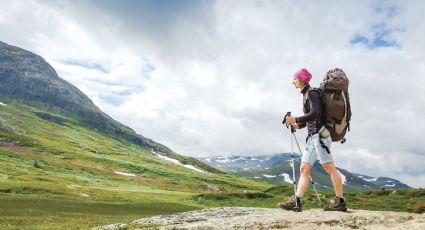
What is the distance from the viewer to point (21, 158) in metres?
156

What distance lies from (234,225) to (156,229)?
3.40 meters

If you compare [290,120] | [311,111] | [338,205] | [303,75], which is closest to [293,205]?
[338,205]

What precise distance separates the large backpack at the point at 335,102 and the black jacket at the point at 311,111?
25 centimetres

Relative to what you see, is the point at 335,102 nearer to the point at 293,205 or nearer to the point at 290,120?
the point at 290,120

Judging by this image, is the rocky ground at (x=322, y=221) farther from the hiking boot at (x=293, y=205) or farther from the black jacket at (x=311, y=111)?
the black jacket at (x=311, y=111)

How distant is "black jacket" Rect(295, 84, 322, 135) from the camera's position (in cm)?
1384

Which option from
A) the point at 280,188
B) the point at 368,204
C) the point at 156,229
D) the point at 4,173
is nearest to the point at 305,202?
the point at 368,204

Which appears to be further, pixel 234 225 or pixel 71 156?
pixel 71 156

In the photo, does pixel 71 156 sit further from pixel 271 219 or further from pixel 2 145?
pixel 271 219

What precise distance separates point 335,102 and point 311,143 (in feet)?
5.44

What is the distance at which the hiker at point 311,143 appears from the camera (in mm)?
13930

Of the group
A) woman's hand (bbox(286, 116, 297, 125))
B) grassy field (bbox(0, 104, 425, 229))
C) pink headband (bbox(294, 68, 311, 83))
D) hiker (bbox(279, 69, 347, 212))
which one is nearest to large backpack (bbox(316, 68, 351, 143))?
hiker (bbox(279, 69, 347, 212))

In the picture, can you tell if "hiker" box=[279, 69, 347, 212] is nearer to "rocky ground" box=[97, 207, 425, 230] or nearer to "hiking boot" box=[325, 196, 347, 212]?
"hiking boot" box=[325, 196, 347, 212]

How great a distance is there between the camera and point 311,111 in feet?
45.6
